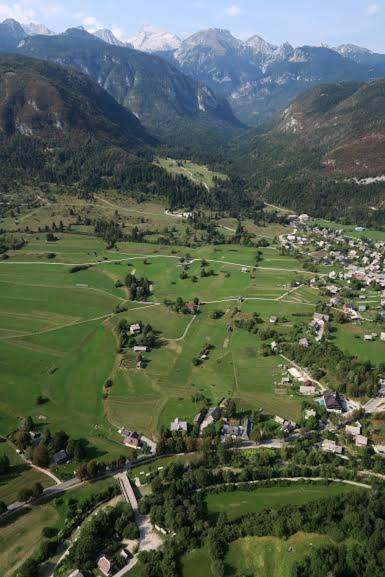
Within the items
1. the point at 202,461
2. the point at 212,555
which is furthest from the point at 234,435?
the point at 212,555

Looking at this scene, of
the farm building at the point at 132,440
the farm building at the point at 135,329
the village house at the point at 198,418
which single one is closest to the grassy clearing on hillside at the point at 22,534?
the farm building at the point at 132,440

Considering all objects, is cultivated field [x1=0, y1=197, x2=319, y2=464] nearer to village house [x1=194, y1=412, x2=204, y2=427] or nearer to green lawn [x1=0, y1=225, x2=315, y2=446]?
green lawn [x1=0, y1=225, x2=315, y2=446]

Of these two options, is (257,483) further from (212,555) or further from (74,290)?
(74,290)

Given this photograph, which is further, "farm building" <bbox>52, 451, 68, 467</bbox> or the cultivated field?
the cultivated field

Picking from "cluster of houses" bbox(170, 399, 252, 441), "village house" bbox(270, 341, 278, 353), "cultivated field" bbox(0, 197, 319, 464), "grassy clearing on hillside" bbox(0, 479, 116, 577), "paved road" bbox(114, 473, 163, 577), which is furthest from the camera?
"village house" bbox(270, 341, 278, 353)

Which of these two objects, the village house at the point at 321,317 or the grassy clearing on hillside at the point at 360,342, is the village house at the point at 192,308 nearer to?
the village house at the point at 321,317

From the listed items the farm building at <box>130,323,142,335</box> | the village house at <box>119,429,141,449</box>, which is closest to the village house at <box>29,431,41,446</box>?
the village house at <box>119,429,141,449</box>

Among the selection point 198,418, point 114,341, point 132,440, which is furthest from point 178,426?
point 114,341
